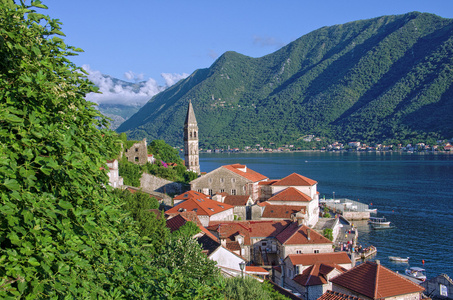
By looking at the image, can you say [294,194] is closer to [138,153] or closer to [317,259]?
[317,259]

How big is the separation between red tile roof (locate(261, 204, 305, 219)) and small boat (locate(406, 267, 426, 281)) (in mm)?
10491

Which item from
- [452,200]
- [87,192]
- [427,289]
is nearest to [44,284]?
[87,192]

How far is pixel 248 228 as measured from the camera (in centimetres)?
3297

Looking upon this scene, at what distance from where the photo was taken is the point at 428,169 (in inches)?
4737

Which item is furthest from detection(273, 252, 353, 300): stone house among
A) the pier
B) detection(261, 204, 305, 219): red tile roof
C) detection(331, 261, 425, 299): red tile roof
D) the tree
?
the pier

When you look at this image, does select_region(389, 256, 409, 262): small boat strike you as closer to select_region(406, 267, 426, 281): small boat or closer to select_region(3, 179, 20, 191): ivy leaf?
select_region(406, 267, 426, 281): small boat

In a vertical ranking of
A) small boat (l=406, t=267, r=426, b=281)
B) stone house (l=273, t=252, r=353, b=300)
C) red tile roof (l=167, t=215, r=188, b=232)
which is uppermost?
red tile roof (l=167, t=215, r=188, b=232)

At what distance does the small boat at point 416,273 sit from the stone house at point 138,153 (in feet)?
118

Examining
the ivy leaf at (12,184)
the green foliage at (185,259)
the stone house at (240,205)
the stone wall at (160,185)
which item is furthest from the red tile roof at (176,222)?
the ivy leaf at (12,184)

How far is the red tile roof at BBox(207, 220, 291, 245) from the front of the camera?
3117cm

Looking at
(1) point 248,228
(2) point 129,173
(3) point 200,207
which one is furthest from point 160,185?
(1) point 248,228

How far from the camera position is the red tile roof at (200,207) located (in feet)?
113

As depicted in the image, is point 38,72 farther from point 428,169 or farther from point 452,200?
point 428,169

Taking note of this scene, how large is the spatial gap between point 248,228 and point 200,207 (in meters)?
4.87
